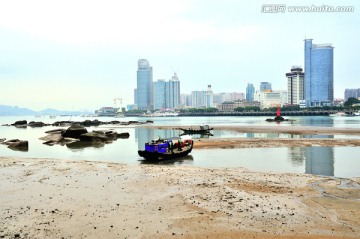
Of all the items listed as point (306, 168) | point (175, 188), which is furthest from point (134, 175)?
point (306, 168)

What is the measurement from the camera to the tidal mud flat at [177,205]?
44.7 feet

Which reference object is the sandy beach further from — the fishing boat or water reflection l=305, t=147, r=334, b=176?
Answer: the fishing boat

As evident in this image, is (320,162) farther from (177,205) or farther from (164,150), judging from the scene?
(177,205)

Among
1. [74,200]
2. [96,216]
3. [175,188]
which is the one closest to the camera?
[96,216]

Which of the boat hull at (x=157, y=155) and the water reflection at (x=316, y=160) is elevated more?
the boat hull at (x=157, y=155)

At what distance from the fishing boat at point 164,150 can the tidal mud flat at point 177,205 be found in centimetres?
825

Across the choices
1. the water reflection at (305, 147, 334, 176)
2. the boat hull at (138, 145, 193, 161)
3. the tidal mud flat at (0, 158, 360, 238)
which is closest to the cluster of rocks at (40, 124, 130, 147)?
the boat hull at (138, 145, 193, 161)

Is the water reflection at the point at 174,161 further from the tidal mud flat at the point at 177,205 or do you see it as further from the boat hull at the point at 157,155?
the tidal mud flat at the point at 177,205

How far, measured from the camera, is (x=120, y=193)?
2058 centimetres

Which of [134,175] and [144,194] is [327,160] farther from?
Answer: [144,194]

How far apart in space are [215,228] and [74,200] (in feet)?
29.2

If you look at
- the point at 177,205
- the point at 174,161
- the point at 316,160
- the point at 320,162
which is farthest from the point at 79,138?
the point at 177,205

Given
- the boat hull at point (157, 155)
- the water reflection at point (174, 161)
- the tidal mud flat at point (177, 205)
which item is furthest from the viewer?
the boat hull at point (157, 155)

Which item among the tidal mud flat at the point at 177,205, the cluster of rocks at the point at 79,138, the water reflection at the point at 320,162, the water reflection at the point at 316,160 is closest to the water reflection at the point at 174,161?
the tidal mud flat at the point at 177,205
